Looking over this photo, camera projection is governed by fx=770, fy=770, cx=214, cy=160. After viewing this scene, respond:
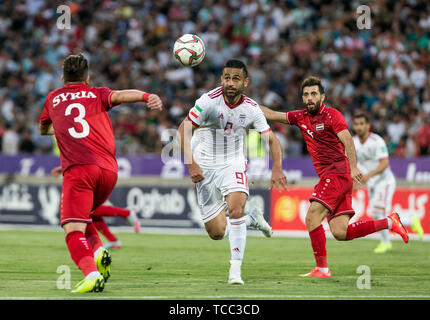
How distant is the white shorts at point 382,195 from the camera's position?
14.4 m

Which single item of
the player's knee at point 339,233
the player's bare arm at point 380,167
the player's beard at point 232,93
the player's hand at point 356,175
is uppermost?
the player's beard at point 232,93

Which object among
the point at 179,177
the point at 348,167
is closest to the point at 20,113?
the point at 179,177

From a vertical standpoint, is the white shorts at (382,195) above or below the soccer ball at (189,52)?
below

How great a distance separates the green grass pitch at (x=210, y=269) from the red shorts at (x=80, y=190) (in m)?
0.78

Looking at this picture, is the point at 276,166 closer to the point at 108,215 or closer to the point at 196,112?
the point at 196,112

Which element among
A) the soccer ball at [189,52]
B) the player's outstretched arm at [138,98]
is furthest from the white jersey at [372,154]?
the player's outstretched arm at [138,98]

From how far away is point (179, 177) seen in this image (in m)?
18.8

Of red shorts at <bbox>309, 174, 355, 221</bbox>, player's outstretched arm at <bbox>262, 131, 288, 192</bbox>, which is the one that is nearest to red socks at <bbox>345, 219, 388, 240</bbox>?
red shorts at <bbox>309, 174, 355, 221</bbox>

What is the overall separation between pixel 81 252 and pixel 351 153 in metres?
3.67

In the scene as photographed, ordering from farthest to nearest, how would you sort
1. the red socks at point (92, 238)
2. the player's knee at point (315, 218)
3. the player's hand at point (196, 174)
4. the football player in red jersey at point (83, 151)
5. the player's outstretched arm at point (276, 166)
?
the player's knee at point (315, 218)
the player's outstretched arm at point (276, 166)
the player's hand at point (196, 174)
the red socks at point (92, 238)
the football player in red jersey at point (83, 151)

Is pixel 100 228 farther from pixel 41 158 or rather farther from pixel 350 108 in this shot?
pixel 350 108

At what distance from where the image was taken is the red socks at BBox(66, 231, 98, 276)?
743 centimetres

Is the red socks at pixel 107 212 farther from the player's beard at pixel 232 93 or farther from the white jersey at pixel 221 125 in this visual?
the player's beard at pixel 232 93

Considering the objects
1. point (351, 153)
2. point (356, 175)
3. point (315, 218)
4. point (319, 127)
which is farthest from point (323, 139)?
point (315, 218)
